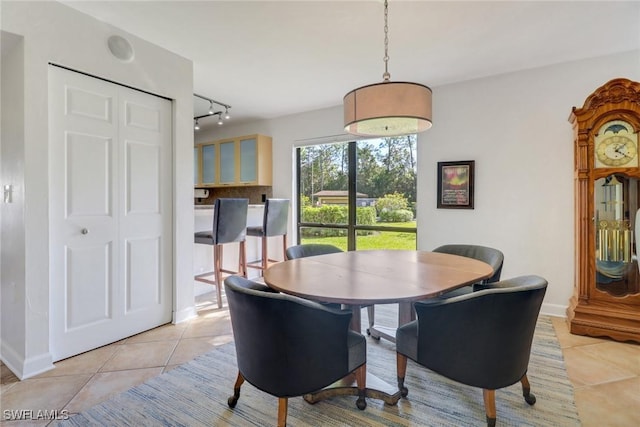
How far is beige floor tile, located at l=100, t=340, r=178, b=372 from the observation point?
7.32 ft

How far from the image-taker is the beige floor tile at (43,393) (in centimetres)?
179

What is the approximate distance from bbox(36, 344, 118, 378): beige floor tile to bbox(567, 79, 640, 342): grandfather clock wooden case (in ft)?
12.1

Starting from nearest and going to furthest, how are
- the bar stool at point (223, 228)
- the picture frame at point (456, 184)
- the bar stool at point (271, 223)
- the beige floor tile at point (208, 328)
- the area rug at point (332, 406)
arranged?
1. the area rug at point (332, 406)
2. the beige floor tile at point (208, 328)
3. the bar stool at point (223, 228)
4. the picture frame at point (456, 184)
5. the bar stool at point (271, 223)

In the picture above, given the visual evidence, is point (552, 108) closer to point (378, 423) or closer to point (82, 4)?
point (378, 423)

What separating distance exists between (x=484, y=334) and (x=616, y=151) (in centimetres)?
226

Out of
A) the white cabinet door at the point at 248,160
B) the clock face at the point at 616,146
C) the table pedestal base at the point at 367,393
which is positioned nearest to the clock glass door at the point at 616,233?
the clock face at the point at 616,146

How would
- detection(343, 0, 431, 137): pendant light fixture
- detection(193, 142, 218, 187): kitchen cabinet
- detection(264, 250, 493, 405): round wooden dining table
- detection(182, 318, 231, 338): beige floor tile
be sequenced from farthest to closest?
detection(193, 142, 218, 187): kitchen cabinet, detection(182, 318, 231, 338): beige floor tile, detection(343, 0, 431, 137): pendant light fixture, detection(264, 250, 493, 405): round wooden dining table

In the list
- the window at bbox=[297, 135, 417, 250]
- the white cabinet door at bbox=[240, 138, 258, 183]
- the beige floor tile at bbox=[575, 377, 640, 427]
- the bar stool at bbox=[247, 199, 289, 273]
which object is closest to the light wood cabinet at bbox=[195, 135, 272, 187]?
the white cabinet door at bbox=[240, 138, 258, 183]

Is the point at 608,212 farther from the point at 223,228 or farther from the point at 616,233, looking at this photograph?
the point at 223,228

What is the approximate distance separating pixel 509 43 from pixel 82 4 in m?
3.16

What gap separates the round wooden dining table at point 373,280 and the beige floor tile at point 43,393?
135cm

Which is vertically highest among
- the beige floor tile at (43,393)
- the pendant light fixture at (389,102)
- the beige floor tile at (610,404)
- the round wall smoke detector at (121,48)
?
the round wall smoke detector at (121,48)

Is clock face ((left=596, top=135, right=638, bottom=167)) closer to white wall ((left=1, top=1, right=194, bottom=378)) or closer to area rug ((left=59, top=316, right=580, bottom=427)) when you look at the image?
area rug ((left=59, top=316, right=580, bottom=427))

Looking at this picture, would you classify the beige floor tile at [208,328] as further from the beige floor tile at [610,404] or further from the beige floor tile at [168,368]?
the beige floor tile at [610,404]
